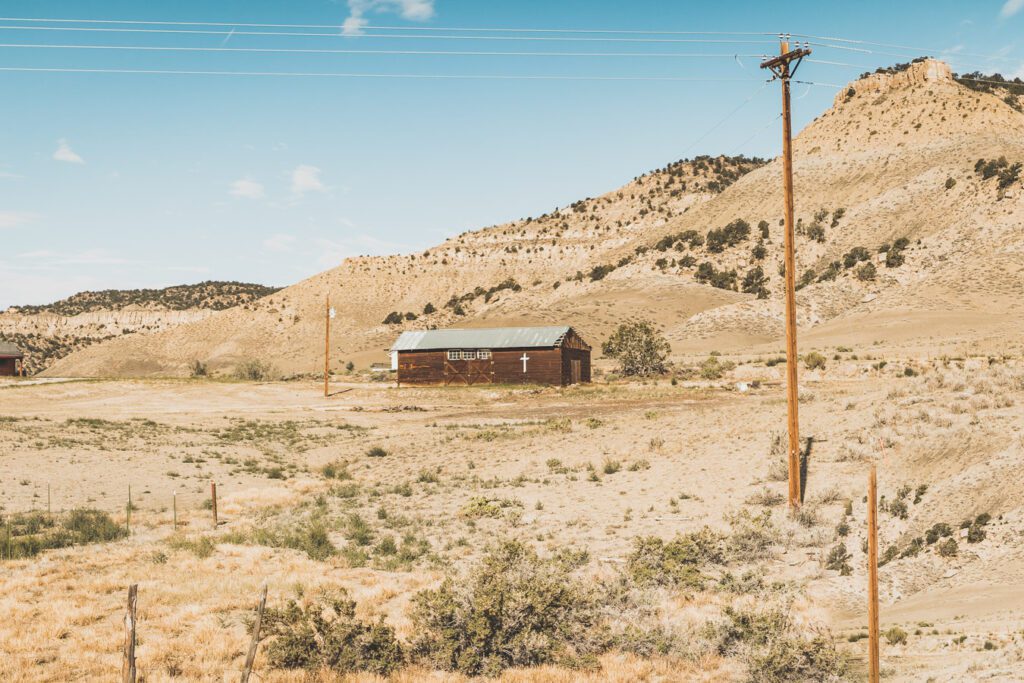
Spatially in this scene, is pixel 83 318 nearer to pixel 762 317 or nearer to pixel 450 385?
pixel 450 385

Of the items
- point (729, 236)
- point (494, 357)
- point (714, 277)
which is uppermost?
point (729, 236)

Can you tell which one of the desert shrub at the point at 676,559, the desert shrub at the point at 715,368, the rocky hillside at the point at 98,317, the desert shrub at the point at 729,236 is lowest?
the desert shrub at the point at 676,559

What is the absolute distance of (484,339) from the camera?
6247cm

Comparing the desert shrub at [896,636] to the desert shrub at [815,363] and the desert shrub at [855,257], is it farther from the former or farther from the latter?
the desert shrub at [855,257]

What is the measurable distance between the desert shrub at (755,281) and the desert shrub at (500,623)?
294 feet

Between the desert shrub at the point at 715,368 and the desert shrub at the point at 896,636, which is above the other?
the desert shrub at the point at 715,368

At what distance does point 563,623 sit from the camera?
1073 centimetres

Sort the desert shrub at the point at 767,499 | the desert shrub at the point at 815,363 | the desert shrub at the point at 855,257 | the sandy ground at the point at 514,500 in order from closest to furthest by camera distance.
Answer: the sandy ground at the point at 514,500 < the desert shrub at the point at 767,499 < the desert shrub at the point at 815,363 < the desert shrub at the point at 855,257

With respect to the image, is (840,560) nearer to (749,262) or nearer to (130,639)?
(130,639)

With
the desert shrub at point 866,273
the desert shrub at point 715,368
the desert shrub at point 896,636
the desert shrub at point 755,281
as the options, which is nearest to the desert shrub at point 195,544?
the desert shrub at point 896,636

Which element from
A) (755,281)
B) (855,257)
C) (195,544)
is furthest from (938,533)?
(755,281)

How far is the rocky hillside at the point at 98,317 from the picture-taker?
148m

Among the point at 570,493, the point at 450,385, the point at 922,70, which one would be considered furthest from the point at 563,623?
the point at 922,70

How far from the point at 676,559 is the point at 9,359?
318ft
